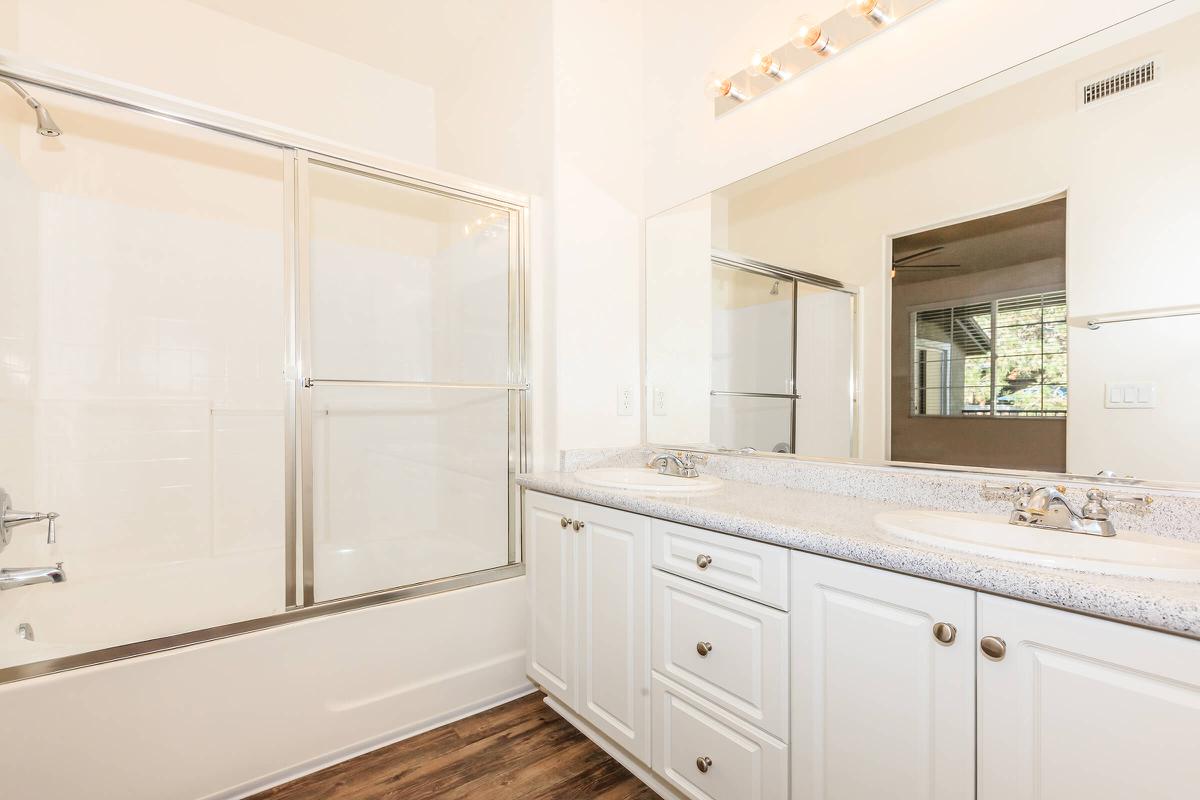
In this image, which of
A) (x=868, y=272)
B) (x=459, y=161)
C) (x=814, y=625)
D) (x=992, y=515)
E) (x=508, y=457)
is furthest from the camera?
(x=459, y=161)

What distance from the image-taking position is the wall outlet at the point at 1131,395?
109 cm

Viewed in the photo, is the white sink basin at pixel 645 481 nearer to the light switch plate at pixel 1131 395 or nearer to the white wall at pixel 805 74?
the light switch plate at pixel 1131 395

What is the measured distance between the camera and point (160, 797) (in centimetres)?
142

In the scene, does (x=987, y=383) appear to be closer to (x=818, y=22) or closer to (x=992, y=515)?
(x=992, y=515)

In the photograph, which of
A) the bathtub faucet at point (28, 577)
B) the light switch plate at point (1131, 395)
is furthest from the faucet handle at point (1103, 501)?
the bathtub faucet at point (28, 577)

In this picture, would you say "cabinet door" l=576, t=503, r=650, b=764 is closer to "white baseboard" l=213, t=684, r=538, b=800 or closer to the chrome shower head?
"white baseboard" l=213, t=684, r=538, b=800

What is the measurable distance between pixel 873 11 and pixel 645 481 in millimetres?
1547

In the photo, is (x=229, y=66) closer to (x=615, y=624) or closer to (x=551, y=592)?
(x=551, y=592)

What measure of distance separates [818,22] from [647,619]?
1.82 meters

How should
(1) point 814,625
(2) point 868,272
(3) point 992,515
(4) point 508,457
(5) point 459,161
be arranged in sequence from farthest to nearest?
(5) point 459,161, (4) point 508,457, (2) point 868,272, (3) point 992,515, (1) point 814,625

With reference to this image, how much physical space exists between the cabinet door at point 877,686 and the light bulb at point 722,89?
1.57 metres

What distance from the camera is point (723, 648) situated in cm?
125

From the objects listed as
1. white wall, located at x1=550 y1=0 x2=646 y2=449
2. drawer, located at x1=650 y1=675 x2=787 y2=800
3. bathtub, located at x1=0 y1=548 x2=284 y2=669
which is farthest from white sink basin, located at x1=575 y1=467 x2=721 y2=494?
bathtub, located at x1=0 y1=548 x2=284 y2=669

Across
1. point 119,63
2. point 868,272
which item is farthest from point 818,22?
point 119,63
